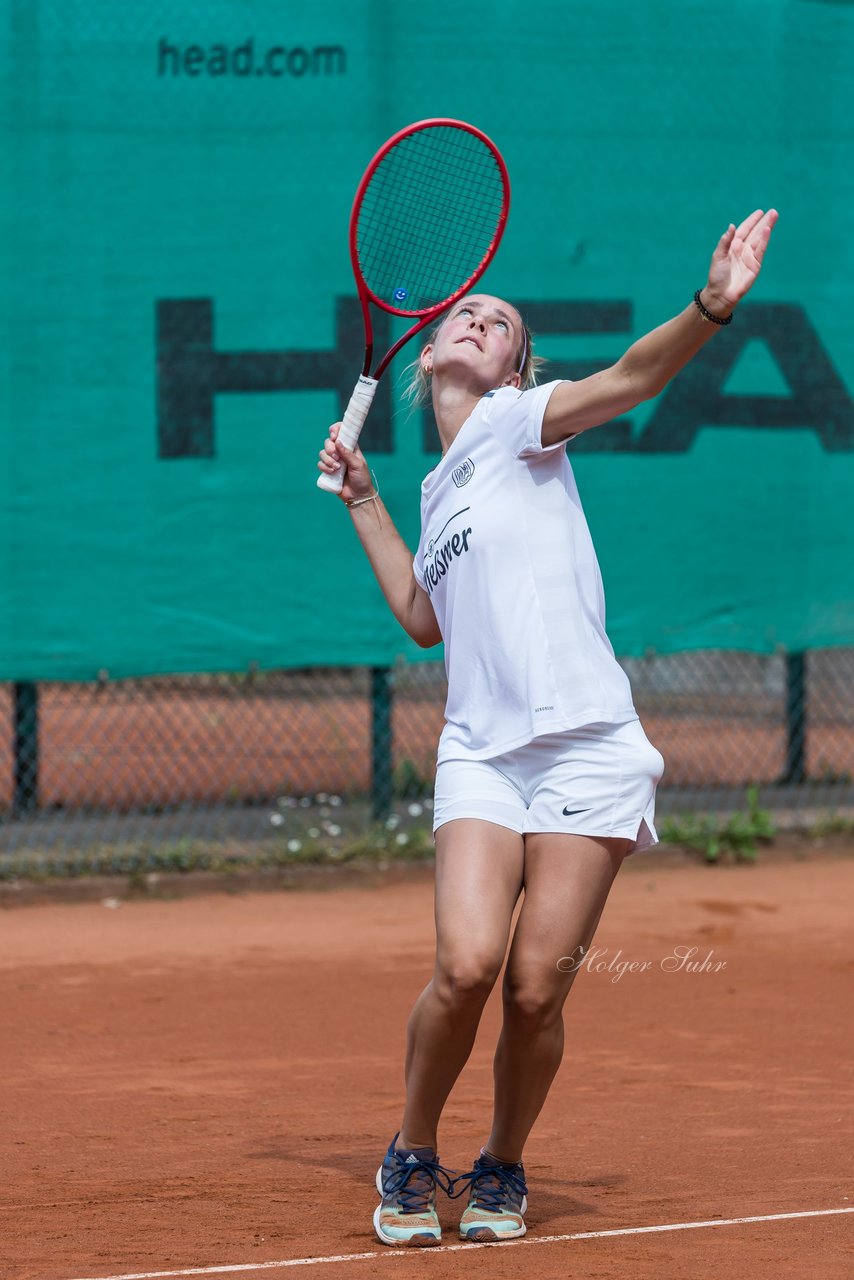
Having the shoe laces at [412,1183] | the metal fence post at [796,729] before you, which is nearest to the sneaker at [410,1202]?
the shoe laces at [412,1183]

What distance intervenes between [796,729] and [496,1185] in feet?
15.9

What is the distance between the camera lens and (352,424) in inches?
131

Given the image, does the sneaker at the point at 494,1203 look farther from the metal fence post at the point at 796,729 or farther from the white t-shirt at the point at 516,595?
the metal fence post at the point at 796,729

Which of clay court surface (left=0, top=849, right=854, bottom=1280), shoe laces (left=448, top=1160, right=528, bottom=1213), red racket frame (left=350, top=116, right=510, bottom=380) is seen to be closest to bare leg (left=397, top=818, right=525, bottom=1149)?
shoe laces (left=448, top=1160, right=528, bottom=1213)

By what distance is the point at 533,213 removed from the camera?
21.6 ft

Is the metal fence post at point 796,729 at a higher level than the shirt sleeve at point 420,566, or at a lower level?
lower

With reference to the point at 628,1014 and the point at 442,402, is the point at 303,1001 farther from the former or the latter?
the point at 442,402

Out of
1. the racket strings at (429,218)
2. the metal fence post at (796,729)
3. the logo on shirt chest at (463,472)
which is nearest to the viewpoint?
the logo on shirt chest at (463,472)

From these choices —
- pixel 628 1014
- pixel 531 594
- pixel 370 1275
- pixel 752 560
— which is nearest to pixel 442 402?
pixel 531 594

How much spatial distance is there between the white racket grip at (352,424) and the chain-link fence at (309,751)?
330cm

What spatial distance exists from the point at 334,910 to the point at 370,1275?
3.36 meters

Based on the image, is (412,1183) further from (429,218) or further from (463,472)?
(429,218)

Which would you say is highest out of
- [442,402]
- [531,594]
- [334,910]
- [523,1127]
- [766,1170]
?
[442,402]

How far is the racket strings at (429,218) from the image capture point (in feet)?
14.1
